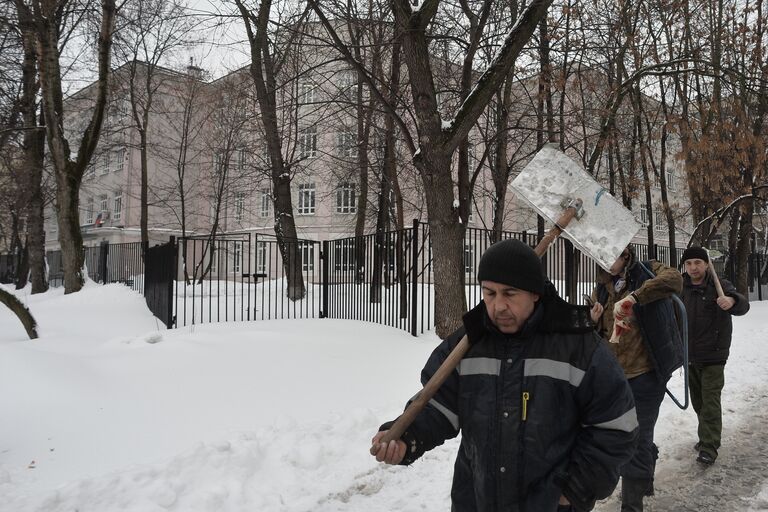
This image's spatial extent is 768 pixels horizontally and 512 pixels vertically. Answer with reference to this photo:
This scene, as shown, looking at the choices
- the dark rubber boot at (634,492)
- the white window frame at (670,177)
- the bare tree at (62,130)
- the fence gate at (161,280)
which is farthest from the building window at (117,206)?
the dark rubber boot at (634,492)

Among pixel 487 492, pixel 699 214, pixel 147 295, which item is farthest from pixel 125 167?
pixel 487 492

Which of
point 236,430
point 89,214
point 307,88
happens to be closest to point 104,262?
point 307,88

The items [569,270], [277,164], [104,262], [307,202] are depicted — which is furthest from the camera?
[307,202]

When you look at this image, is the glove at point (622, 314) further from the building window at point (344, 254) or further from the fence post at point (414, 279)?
the building window at point (344, 254)

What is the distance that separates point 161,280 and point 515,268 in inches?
362

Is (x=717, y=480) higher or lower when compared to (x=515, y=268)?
lower

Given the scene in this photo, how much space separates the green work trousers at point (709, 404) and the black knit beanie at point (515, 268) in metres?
3.66

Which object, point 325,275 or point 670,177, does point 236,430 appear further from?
point 670,177

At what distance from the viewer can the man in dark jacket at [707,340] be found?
459 cm

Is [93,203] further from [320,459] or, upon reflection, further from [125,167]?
[320,459]

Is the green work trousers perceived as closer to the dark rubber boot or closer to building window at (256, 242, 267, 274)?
the dark rubber boot

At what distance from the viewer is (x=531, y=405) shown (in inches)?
75.2

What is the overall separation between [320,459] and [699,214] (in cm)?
1526

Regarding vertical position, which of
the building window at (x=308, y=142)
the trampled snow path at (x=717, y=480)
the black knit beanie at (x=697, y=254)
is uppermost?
the building window at (x=308, y=142)
